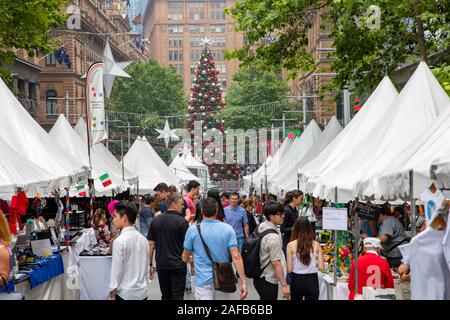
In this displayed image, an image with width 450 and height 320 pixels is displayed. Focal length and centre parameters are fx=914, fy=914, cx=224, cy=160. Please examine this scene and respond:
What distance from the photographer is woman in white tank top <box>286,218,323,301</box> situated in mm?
10688

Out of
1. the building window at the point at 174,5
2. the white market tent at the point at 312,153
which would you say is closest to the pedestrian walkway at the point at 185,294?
the white market tent at the point at 312,153

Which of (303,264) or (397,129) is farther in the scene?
(397,129)

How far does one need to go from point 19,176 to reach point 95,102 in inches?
320

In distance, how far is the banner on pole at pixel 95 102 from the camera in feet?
64.6

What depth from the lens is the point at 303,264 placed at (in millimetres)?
10719

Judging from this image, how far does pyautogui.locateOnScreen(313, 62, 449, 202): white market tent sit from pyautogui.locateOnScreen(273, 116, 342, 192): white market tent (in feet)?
26.2

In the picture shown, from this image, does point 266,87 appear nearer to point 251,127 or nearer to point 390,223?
point 251,127

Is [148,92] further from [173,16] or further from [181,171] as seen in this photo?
[173,16]

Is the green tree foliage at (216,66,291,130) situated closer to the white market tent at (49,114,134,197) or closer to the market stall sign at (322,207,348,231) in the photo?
the white market tent at (49,114,134,197)

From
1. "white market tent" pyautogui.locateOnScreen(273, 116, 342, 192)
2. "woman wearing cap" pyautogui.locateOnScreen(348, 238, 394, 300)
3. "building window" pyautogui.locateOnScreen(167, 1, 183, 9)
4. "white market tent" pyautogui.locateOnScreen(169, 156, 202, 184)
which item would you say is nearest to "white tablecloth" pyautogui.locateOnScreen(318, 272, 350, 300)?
"woman wearing cap" pyautogui.locateOnScreen(348, 238, 394, 300)

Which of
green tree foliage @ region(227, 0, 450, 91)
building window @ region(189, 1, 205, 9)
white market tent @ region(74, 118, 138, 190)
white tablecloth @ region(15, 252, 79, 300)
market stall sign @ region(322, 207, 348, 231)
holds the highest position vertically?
building window @ region(189, 1, 205, 9)

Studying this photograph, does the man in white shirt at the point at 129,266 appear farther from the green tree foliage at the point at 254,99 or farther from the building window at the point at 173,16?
the building window at the point at 173,16

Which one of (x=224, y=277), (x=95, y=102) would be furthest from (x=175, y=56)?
(x=224, y=277)
